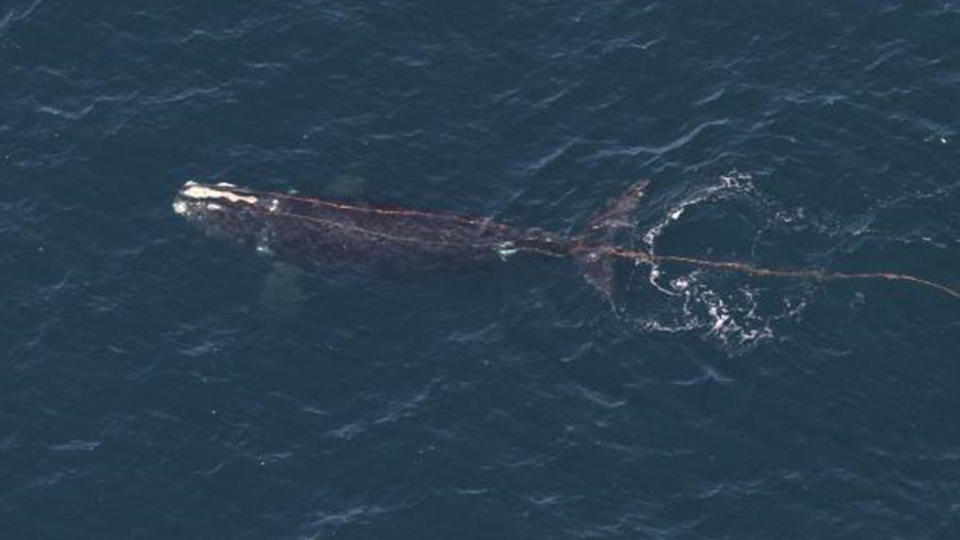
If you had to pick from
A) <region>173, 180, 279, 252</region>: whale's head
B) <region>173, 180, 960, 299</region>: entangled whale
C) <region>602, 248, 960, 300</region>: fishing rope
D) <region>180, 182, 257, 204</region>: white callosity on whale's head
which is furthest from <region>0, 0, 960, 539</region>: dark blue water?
<region>180, 182, 257, 204</region>: white callosity on whale's head

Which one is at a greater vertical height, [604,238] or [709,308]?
[604,238]

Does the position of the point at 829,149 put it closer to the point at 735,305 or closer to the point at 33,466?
the point at 735,305

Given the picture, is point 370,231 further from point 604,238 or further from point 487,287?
point 604,238

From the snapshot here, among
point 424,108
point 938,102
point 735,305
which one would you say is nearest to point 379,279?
point 424,108

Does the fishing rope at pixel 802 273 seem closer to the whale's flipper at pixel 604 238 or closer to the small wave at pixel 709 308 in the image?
the small wave at pixel 709 308

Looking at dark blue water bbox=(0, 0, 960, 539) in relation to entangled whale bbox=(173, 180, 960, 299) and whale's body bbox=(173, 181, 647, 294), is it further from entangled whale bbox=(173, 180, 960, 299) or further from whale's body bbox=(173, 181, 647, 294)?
whale's body bbox=(173, 181, 647, 294)

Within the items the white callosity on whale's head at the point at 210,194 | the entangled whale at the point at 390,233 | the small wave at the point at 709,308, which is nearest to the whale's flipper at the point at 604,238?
the entangled whale at the point at 390,233

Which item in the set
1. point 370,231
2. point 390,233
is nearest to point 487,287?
point 390,233
